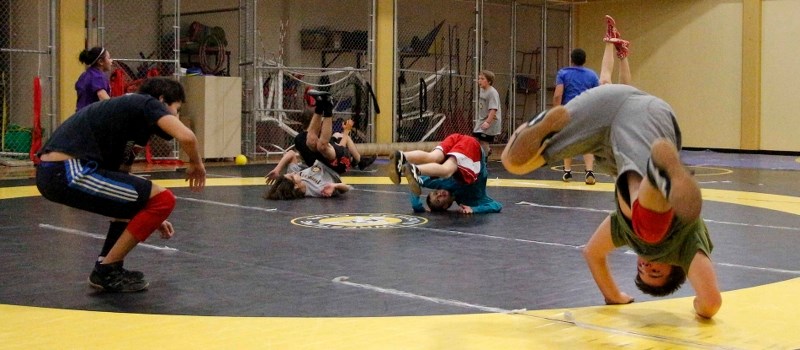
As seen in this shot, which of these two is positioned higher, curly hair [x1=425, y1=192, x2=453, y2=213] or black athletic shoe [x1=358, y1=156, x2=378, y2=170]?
black athletic shoe [x1=358, y1=156, x2=378, y2=170]

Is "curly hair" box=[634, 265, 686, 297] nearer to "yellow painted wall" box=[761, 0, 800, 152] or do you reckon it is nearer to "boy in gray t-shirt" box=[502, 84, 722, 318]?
"boy in gray t-shirt" box=[502, 84, 722, 318]

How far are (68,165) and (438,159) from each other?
12.7 ft

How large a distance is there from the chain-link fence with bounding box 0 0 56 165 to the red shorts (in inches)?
346

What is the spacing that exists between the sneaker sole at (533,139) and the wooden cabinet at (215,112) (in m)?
11.6

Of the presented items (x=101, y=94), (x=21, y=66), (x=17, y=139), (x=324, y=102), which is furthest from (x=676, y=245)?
(x=21, y=66)

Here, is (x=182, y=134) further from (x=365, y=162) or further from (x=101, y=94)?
(x=365, y=162)

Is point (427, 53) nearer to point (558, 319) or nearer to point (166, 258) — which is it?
point (166, 258)

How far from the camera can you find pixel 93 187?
480 cm

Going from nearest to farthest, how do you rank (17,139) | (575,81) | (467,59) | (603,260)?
1. (603,260)
2. (575,81)
3. (17,139)
4. (467,59)

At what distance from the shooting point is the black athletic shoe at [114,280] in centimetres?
491

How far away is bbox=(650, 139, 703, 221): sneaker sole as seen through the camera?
137 inches

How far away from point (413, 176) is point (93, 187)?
3.17m

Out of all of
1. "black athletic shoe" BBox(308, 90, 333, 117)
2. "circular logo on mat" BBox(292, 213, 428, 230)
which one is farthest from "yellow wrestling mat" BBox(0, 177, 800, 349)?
"black athletic shoe" BBox(308, 90, 333, 117)

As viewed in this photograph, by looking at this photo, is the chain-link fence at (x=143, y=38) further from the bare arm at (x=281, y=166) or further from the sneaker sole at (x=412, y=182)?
the sneaker sole at (x=412, y=182)
